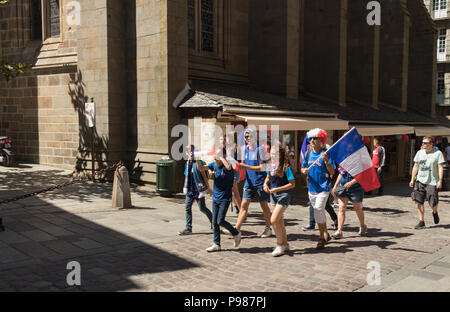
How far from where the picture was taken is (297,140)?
16375mm

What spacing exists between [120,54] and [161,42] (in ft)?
6.05

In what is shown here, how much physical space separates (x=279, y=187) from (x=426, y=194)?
4.07m

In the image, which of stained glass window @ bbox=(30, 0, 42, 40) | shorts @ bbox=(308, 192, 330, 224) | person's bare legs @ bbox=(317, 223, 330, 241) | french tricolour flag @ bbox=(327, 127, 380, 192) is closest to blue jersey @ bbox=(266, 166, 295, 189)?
shorts @ bbox=(308, 192, 330, 224)

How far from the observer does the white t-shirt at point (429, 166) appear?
892cm

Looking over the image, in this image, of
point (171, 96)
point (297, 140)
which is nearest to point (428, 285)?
point (171, 96)

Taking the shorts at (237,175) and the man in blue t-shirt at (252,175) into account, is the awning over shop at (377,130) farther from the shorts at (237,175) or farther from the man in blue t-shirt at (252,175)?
the man in blue t-shirt at (252,175)

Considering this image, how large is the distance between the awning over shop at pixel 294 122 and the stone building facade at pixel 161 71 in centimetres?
18

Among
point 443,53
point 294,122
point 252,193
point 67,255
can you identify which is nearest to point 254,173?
point 252,193

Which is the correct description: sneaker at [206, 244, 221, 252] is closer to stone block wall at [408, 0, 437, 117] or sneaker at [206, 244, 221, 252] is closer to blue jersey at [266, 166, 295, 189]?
blue jersey at [266, 166, 295, 189]

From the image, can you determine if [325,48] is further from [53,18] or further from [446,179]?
[53,18]

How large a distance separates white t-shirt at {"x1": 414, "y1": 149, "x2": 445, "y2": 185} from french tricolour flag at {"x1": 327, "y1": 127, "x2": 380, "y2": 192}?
1812mm

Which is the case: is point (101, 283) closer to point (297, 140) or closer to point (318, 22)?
point (297, 140)

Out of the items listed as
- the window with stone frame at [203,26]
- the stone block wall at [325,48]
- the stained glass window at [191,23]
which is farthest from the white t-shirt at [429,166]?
the stone block wall at [325,48]

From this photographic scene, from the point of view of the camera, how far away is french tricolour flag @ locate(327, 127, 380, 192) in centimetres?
765
